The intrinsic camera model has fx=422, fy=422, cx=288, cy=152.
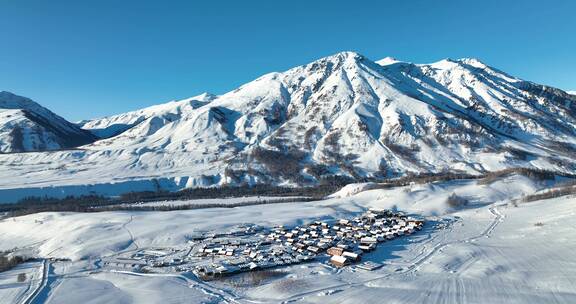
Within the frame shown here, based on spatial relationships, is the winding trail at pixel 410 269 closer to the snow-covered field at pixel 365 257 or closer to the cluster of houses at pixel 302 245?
the snow-covered field at pixel 365 257

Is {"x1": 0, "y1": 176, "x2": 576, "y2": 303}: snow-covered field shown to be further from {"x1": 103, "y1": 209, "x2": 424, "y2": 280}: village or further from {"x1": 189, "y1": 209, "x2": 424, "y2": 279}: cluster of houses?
{"x1": 103, "y1": 209, "x2": 424, "y2": 280}: village

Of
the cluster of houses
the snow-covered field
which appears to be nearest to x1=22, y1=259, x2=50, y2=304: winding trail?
the snow-covered field

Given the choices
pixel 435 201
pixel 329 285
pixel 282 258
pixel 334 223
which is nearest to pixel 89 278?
pixel 282 258

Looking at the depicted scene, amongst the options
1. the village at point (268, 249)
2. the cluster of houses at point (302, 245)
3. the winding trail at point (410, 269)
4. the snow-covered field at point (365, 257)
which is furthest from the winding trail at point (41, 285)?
the winding trail at point (410, 269)

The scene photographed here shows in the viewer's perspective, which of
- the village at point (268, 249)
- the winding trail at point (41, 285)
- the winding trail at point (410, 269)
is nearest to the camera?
the winding trail at point (410, 269)

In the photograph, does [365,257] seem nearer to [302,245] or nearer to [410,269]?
[410,269]
